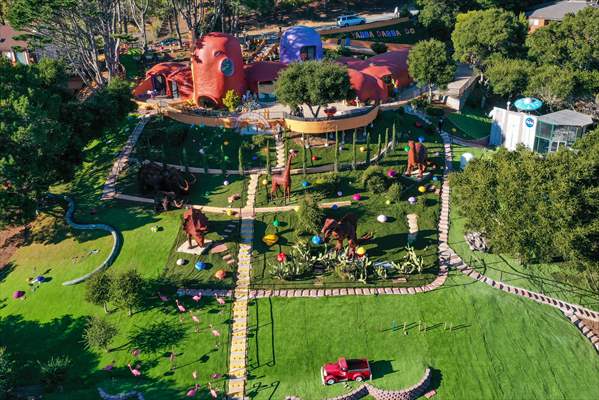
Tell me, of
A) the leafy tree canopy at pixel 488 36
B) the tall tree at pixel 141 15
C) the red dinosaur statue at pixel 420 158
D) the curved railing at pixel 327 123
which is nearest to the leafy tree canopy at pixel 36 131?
the curved railing at pixel 327 123

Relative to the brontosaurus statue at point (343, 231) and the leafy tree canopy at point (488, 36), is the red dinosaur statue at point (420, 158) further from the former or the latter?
the leafy tree canopy at point (488, 36)

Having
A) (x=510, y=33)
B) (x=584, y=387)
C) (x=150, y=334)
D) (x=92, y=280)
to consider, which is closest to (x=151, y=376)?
(x=150, y=334)

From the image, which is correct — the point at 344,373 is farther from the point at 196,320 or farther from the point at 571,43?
the point at 571,43

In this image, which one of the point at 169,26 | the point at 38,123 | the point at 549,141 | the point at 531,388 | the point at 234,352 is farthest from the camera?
the point at 169,26

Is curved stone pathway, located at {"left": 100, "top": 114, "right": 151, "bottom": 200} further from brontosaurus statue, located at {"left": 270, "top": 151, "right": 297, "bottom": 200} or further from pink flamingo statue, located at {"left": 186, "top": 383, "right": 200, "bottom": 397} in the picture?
pink flamingo statue, located at {"left": 186, "top": 383, "right": 200, "bottom": 397}

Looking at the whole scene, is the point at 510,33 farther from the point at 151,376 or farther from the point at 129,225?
the point at 151,376

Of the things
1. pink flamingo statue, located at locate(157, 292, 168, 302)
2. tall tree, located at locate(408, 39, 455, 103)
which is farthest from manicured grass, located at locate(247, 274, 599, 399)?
tall tree, located at locate(408, 39, 455, 103)

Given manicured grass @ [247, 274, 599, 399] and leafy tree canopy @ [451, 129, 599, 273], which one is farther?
leafy tree canopy @ [451, 129, 599, 273]
